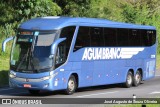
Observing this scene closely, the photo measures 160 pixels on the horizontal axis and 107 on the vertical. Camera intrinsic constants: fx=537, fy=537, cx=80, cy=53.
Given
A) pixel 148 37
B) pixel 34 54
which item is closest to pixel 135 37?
pixel 148 37

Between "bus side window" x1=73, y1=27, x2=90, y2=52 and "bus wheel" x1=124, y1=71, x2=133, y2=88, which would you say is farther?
"bus wheel" x1=124, y1=71, x2=133, y2=88

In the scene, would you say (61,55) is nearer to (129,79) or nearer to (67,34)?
(67,34)

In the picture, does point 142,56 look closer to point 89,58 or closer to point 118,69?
point 118,69

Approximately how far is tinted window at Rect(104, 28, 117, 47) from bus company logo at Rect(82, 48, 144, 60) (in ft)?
0.92

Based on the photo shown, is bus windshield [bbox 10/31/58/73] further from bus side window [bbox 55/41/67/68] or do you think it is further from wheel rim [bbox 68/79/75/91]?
wheel rim [bbox 68/79/75/91]

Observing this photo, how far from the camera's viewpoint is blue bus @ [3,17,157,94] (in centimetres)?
2038

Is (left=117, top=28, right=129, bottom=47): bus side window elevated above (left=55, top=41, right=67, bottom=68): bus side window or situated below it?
above

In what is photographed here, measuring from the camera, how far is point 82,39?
22453 mm

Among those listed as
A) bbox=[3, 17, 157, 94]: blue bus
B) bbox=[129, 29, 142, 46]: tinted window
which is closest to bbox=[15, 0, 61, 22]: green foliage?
bbox=[129, 29, 142, 46]: tinted window

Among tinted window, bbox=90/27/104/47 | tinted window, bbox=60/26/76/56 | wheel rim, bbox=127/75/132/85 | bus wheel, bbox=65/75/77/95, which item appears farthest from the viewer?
wheel rim, bbox=127/75/132/85

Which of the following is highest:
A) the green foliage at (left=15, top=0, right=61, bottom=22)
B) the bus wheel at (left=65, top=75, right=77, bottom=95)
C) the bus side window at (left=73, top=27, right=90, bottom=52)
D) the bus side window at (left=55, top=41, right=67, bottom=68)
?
the green foliage at (left=15, top=0, right=61, bottom=22)

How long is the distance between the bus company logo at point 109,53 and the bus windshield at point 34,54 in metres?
2.59

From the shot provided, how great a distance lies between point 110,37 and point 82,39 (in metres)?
2.64

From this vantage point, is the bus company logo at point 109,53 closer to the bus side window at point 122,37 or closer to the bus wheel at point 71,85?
the bus side window at point 122,37
